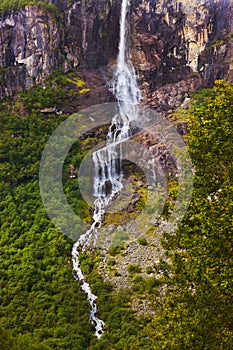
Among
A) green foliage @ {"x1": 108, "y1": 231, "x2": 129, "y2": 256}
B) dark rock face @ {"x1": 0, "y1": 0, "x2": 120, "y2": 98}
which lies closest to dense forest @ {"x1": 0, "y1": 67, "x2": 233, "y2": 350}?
green foliage @ {"x1": 108, "y1": 231, "x2": 129, "y2": 256}

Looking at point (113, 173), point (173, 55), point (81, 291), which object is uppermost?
point (173, 55)

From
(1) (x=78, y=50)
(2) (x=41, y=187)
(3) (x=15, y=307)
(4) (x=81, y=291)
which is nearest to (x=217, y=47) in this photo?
(1) (x=78, y=50)

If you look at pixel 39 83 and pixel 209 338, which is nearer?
pixel 209 338

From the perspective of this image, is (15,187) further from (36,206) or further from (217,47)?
(217,47)

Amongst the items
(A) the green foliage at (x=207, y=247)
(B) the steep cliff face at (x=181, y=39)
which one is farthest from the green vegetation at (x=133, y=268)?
(B) the steep cliff face at (x=181, y=39)

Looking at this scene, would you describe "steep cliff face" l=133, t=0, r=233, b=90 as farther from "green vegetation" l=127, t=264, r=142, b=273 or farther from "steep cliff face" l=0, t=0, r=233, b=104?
"green vegetation" l=127, t=264, r=142, b=273
